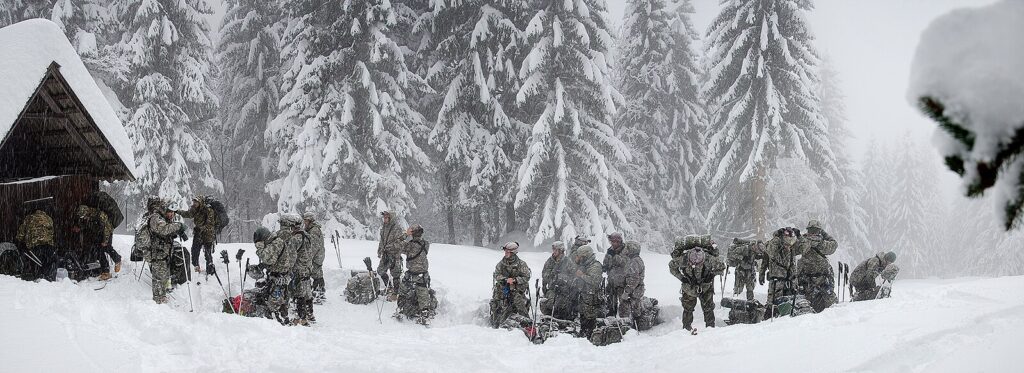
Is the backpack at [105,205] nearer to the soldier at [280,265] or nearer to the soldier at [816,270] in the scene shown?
the soldier at [280,265]

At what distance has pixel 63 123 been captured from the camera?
Answer: 1122cm

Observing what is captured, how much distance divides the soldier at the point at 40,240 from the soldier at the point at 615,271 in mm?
10373

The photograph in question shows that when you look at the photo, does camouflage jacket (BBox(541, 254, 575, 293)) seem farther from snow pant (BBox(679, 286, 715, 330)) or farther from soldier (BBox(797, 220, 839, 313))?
soldier (BBox(797, 220, 839, 313))

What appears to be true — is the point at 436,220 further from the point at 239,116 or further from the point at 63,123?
the point at 63,123

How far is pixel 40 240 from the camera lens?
404 inches

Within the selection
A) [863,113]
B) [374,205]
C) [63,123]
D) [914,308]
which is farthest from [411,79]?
[863,113]

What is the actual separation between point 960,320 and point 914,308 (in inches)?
49.0

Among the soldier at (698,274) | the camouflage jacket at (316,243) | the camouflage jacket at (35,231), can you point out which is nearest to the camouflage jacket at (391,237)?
the camouflage jacket at (316,243)

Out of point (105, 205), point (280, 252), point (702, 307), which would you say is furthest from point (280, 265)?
point (702, 307)

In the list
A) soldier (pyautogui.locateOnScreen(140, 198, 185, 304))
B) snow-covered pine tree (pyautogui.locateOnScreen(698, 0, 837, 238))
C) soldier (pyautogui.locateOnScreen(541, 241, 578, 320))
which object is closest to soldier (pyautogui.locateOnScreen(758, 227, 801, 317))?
soldier (pyautogui.locateOnScreen(541, 241, 578, 320))

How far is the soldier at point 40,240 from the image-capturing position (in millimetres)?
10212

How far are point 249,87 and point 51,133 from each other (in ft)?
49.3

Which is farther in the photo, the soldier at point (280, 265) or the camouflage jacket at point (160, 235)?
the camouflage jacket at point (160, 235)

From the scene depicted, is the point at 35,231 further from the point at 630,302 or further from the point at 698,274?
the point at 698,274
